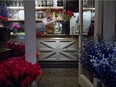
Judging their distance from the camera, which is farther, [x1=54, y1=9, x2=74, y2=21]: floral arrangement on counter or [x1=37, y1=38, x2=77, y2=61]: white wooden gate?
[x1=54, y1=9, x2=74, y2=21]: floral arrangement on counter

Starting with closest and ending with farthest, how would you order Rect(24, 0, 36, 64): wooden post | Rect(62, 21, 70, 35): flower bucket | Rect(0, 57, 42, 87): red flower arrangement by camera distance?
Rect(0, 57, 42, 87): red flower arrangement
Rect(24, 0, 36, 64): wooden post
Rect(62, 21, 70, 35): flower bucket

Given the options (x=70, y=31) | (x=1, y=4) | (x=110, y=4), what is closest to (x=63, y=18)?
(x=70, y=31)

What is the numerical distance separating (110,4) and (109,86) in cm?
126

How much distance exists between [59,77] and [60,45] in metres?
1.16

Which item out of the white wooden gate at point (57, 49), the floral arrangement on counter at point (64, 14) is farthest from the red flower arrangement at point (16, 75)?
the floral arrangement on counter at point (64, 14)

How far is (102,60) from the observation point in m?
1.75

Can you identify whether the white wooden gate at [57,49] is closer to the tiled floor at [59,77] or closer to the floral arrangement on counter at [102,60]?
the tiled floor at [59,77]

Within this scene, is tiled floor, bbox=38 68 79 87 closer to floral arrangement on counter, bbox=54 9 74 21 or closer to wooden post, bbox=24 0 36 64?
floral arrangement on counter, bbox=54 9 74 21

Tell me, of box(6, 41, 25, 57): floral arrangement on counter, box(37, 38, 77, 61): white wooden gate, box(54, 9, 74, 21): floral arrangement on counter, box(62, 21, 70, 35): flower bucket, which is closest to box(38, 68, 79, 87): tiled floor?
box(37, 38, 77, 61): white wooden gate

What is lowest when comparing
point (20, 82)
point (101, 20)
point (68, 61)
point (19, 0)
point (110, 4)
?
point (68, 61)

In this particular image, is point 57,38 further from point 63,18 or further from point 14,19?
point 14,19

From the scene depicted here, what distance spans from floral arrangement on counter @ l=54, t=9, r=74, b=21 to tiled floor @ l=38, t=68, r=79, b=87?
1359 millimetres

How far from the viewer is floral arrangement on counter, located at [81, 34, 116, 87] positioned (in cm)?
169

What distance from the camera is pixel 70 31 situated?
19.5 ft
